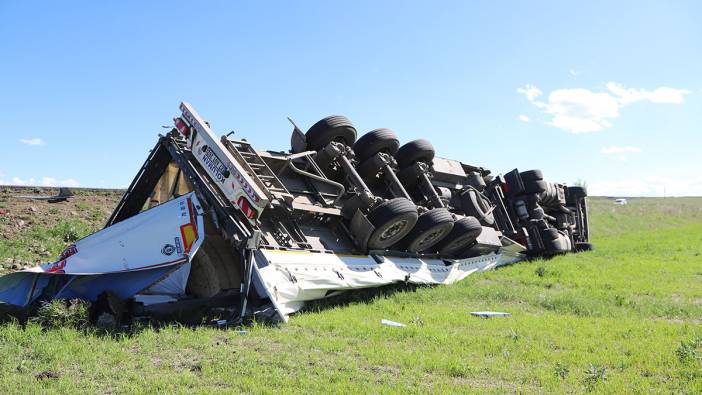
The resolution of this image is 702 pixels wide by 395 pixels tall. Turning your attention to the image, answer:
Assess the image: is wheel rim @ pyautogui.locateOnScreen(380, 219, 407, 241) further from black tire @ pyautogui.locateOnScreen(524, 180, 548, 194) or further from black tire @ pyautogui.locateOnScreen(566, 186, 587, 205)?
black tire @ pyautogui.locateOnScreen(566, 186, 587, 205)

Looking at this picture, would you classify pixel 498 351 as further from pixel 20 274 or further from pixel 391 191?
pixel 391 191

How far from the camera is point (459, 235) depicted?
10.9m

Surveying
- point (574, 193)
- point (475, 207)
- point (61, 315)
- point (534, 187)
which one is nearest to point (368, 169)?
point (475, 207)

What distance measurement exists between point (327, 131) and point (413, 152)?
2.35 meters

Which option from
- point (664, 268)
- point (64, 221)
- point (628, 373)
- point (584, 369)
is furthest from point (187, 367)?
point (664, 268)

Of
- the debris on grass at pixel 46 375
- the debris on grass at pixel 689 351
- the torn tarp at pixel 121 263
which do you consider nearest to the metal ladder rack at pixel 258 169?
the torn tarp at pixel 121 263

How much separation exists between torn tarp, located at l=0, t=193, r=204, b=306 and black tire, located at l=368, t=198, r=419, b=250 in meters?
2.98

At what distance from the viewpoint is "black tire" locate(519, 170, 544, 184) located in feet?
51.5

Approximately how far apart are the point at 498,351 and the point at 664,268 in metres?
8.38

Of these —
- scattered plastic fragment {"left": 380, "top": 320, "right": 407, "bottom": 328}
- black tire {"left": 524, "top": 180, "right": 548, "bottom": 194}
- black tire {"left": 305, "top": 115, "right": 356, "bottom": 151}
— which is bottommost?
scattered plastic fragment {"left": 380, "top": 320, "right": 407, "bottom": 328}

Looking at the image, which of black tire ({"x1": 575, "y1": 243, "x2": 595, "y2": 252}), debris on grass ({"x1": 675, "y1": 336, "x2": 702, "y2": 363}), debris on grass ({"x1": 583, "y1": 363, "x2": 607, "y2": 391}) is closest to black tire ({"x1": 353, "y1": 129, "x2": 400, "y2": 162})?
debris on grass ({"x1": 675, "y1": 336, "x2": 702, "y2": 363})

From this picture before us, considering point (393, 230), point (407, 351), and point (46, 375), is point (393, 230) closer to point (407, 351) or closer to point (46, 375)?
point (407, 351)

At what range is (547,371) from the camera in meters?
4.82

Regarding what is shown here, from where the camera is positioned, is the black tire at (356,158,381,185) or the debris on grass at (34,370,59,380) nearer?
the debris on grass at (34,370,59,380)
